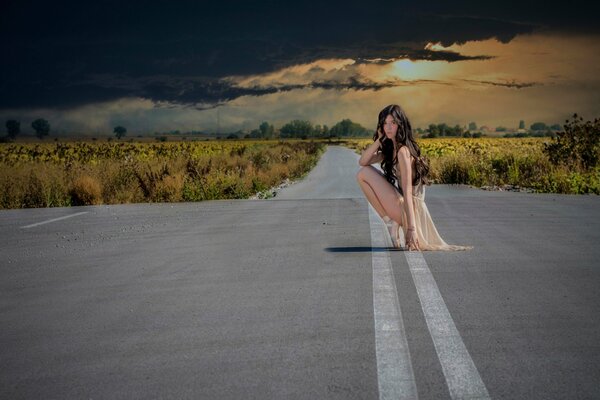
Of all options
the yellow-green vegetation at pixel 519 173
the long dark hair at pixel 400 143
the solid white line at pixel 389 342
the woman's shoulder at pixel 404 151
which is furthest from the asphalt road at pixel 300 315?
the yellow-green vegetation at pixel 519 173

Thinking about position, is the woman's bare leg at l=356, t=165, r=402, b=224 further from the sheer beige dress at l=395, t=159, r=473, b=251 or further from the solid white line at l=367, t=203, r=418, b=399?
the solid white line at l=367, t=203, r=418, b=399

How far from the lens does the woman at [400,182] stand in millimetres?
8359

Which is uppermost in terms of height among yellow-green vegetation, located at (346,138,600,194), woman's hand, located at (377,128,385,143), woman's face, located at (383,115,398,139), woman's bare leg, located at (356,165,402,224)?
woman's face, located at (383,115,398,139)

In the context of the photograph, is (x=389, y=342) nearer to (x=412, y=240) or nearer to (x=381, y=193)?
(x=412, y=240)

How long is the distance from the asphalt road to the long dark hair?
964 mm

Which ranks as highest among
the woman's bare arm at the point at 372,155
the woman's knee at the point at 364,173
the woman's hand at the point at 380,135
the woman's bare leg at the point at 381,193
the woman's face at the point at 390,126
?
the woman's face at the point at 390,126

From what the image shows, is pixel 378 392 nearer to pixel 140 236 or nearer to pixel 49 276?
pixel 49 276

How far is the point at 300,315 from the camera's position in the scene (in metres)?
5.57

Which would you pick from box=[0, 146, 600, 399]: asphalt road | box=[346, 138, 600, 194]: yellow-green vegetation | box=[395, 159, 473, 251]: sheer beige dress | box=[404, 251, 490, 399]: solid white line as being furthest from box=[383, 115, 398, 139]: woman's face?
box=[346, 138, 600, 194]: yellow-green vegetation

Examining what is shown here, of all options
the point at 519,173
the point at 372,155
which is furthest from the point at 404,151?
the point at 519,173

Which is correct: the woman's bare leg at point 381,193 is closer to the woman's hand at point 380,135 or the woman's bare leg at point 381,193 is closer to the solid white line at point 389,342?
the woman's hand at point 380,135

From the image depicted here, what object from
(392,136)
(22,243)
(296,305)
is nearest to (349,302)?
(296,305)

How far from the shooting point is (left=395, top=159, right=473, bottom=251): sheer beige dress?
8.54 metres

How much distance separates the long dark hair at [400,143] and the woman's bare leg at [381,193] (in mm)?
138
